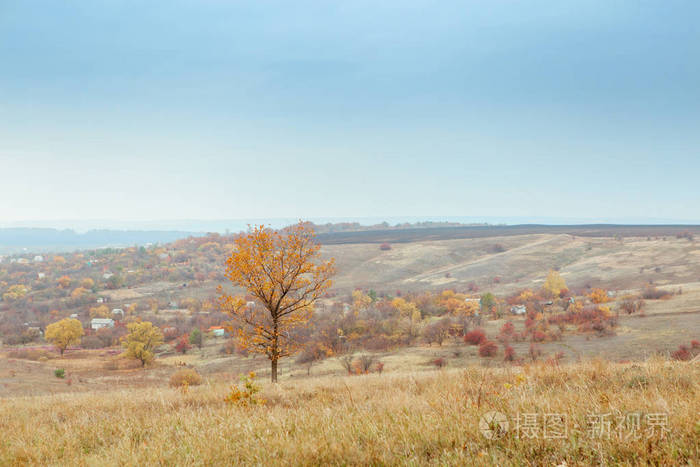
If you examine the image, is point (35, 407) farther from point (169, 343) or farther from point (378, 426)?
point (169, 343)

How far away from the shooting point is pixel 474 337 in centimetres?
4006

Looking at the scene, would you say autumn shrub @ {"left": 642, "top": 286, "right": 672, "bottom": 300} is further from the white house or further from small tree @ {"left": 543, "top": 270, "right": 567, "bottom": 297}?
the white house

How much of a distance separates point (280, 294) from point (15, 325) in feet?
299

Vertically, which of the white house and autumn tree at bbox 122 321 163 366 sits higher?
autumn tree at bbox 122 321 163 366

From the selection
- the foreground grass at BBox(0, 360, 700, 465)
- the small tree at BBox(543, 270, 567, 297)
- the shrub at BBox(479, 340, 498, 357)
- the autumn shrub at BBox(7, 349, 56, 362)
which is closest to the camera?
the foreground grass at BBox(0, 360, 700, 465)

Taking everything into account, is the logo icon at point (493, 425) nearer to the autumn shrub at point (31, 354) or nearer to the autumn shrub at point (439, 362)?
the autumn shrub at point (439, 362)

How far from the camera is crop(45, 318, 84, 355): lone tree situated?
63.5 m

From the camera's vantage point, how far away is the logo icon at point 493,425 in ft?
12.7

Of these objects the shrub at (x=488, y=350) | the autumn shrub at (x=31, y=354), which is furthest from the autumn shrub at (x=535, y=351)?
the autumn shrub at (x=31, y=354)

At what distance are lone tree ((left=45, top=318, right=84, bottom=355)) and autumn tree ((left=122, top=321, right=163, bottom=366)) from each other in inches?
564

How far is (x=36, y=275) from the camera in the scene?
492 feet

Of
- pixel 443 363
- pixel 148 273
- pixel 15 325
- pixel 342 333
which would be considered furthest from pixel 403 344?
pixel 148 273

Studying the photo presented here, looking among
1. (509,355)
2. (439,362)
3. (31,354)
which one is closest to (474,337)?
(509,355)

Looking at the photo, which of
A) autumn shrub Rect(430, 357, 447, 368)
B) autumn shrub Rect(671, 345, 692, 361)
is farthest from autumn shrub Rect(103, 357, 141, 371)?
autumn shrub Rect(671, 345, 692, 361)
